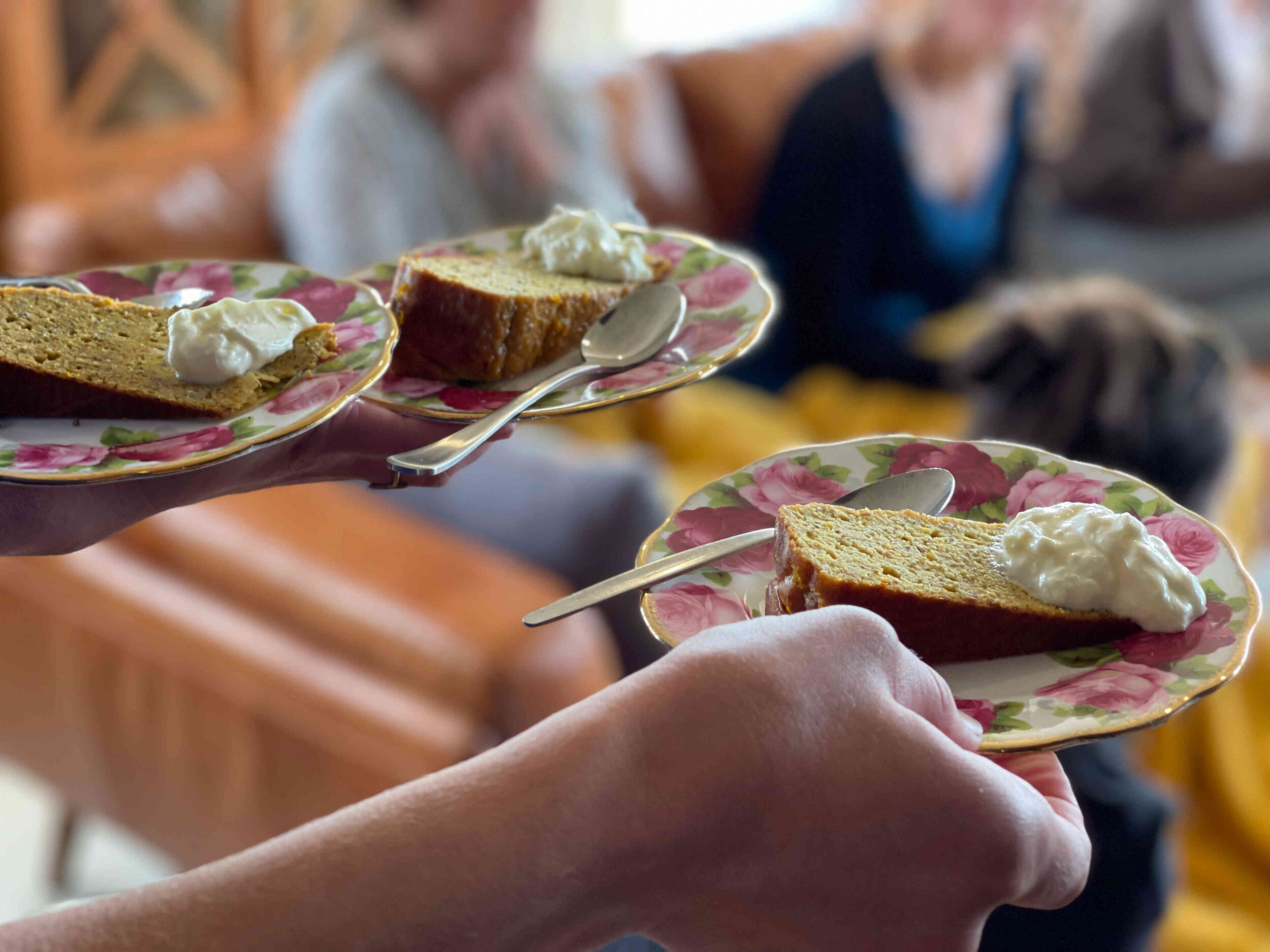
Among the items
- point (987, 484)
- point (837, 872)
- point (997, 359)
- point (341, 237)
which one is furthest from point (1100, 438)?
point (341, 237)

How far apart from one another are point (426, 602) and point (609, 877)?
84 centimetres

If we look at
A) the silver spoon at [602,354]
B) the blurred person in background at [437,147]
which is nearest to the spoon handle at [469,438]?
the silver spoon at [602,354]

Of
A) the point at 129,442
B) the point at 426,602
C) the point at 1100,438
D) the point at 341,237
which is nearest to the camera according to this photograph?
the point at 129,442

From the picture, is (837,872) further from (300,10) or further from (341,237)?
(300,10)

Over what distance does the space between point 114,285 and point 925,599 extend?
0.41 metres

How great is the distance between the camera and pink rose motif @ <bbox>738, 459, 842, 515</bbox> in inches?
17.9

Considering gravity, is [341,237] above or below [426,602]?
above

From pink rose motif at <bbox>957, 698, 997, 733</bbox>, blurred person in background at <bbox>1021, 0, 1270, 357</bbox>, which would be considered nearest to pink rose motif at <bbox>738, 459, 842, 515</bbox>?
pink rose motif at <bbox>957, 698, 997, 733</bbox>

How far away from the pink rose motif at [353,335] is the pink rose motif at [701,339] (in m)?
0.13

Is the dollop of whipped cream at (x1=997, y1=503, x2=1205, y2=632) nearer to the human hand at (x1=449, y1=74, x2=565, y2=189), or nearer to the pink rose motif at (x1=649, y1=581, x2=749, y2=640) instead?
the pink rose motif at (x1=649, y1=581, x2=749, y2=640)

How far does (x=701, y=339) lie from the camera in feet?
1.70

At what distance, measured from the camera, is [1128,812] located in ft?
2.44

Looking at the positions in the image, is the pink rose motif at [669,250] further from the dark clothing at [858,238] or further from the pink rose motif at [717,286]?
the dark clothing at [858,238]

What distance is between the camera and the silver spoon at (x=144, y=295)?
541 mm
